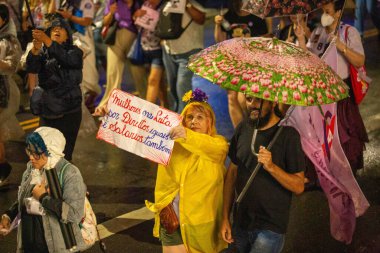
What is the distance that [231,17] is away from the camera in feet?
29.1

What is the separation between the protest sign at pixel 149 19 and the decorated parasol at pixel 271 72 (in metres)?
4.89

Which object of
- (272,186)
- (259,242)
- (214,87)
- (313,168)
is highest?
(272,186)

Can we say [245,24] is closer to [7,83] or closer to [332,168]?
[332,168]

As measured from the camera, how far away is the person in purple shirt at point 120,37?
998cm

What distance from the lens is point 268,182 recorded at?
4.80 m

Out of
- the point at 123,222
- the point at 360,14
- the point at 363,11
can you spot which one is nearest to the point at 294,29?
the point at 123,222

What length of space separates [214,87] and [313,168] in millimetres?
4808

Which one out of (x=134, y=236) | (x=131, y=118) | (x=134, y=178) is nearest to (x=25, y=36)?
(x=134, y=178)

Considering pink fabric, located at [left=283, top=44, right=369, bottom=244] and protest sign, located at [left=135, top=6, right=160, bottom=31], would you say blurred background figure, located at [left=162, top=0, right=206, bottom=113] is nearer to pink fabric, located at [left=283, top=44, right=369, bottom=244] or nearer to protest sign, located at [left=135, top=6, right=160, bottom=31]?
protest sign, located at [left=135, top=6, right=160, bottom=31]

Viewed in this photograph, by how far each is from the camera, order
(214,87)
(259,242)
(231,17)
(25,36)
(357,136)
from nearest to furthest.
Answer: (259,242)
(357,136)
(231,17)
(25,36)
(214,87)

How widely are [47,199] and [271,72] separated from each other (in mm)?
1633

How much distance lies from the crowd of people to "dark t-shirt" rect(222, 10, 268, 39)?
1 cm

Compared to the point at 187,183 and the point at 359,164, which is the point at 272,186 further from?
the point at 359,164

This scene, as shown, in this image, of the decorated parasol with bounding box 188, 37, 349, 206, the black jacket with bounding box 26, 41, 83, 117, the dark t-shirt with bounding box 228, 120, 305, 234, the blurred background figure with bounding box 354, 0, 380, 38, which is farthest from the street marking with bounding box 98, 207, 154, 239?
the blurred background figure with bounding box 354, 0, 380, 38
